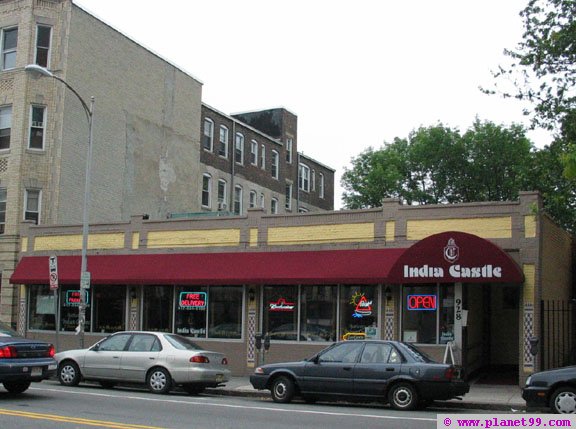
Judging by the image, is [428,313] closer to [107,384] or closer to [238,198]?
[107,384]

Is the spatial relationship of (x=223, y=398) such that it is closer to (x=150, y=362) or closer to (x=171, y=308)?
(x=150, y=362)

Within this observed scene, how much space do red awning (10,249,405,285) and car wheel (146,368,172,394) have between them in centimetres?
526

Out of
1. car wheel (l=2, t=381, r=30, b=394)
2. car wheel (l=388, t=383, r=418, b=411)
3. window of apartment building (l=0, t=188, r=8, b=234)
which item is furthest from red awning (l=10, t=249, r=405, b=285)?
car wheel (l=2, t=381, r=30, b=394)

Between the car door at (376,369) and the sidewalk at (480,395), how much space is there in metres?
1.85

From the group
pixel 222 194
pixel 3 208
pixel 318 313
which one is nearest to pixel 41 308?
pixel 3 208

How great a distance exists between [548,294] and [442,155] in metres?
27.9

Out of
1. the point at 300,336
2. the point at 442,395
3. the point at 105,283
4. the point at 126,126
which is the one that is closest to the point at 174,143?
the point at 126,126

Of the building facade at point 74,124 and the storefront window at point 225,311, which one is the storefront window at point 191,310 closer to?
the storefront window at point 225,311

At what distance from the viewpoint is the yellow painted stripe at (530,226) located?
19344 millimetres

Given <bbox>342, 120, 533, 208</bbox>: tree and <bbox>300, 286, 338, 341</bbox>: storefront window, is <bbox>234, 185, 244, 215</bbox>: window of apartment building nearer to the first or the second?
<bbox>342, 120, 533, 208</bbox>: tree

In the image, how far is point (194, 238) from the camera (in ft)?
78.9

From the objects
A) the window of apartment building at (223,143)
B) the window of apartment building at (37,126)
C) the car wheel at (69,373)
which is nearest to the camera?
the car wheel at (69,373)

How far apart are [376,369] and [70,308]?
1430 cm

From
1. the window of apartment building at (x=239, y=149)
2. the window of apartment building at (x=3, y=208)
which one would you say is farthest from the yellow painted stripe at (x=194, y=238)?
the window of apartment building at (x=239, y=149)
